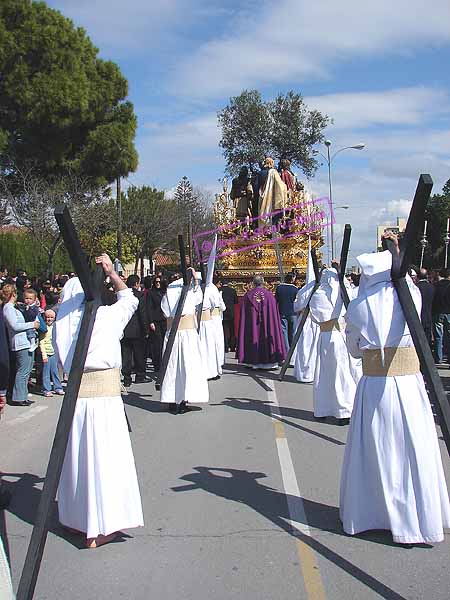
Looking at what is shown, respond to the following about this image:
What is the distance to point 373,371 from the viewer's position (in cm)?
533

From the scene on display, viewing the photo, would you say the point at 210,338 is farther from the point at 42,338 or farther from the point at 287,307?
the point at 42,338

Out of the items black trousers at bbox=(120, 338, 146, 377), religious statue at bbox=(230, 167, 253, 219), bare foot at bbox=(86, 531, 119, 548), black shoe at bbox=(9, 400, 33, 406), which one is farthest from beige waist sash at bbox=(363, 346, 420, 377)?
religious statue at bbox=(230, 167, 253, 219)

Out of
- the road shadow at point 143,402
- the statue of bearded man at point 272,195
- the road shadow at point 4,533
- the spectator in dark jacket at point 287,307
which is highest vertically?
the statue of bearded man at point 272,195

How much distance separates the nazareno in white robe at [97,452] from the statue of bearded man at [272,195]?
1716cm

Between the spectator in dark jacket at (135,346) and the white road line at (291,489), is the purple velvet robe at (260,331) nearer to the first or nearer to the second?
the spectator in dark jacket at (135,346)

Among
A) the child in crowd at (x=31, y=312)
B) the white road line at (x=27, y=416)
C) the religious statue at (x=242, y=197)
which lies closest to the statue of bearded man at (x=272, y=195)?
the religious statue at (x=242, y=197)

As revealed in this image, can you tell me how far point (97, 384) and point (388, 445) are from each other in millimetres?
2093

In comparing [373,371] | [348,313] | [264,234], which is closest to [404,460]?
[373,371]

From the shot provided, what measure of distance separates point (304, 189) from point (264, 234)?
2.17m

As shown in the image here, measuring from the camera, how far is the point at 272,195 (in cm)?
2225

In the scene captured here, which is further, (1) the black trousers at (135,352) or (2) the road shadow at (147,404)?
(1) the black trousers at (135,352)

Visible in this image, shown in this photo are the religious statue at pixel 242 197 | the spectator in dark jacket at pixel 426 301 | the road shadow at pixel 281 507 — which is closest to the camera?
the road shadow at pixel 281 507

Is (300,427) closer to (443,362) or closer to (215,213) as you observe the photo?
(443,362)

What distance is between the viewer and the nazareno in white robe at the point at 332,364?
946 cm
